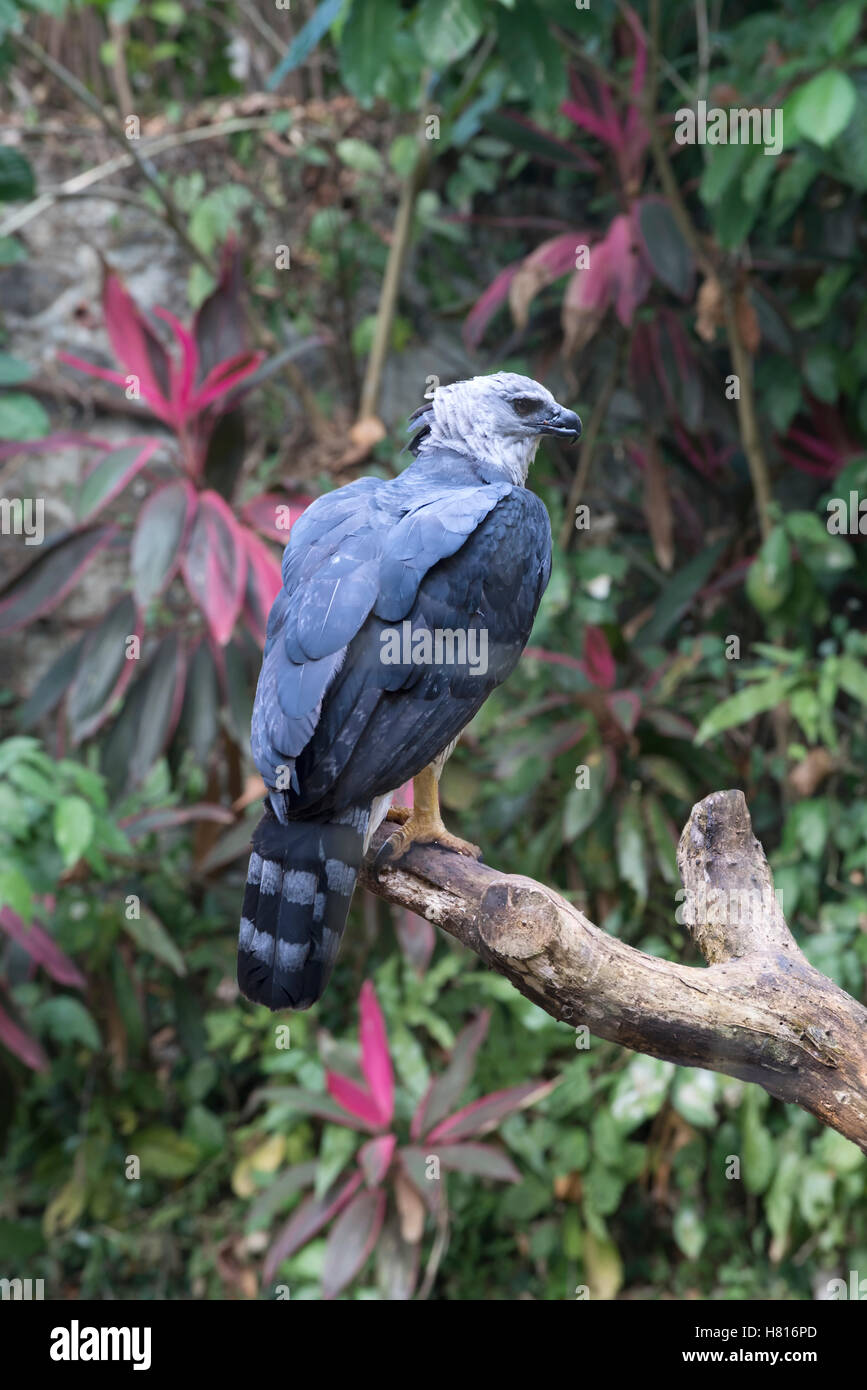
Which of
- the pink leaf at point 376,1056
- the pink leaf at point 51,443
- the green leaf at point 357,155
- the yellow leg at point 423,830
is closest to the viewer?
the yellow leg at point 423,830

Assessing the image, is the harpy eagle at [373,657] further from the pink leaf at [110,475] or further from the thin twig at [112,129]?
the thin twig at [112,129]

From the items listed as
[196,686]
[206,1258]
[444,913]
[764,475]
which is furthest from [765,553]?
[206,1258]

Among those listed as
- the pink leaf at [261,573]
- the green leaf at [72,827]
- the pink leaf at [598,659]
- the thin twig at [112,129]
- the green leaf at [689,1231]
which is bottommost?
the green leaf at [689,1231]

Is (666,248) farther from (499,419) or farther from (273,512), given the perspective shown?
(499,419)

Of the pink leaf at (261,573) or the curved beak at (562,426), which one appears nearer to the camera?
the curved beak at (562,426)

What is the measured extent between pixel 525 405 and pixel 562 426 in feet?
0.19

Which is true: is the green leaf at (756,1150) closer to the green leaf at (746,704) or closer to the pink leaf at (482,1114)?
the pink leaf at (482,1114)

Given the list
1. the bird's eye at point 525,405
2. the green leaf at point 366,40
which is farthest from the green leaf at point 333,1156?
the green leaf at point 366,40

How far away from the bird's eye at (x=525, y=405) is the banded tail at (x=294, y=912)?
67 centimetres

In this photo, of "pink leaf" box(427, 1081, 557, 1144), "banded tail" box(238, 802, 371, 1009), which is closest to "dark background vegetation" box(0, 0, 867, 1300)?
"pink leaf" box(427, 1081, 557, 1144)

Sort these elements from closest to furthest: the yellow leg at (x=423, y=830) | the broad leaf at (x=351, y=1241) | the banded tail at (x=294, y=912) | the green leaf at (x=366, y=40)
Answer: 1. the banded tail at (x=294, y=912)
2. the yellow leg at (x=423, y=830)
3. the green leaf at (x=366, y=40)
4. the broad leaf at (x=351, y=1241)

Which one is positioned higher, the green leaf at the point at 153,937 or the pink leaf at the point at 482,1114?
the green leaf at the point at 153,937

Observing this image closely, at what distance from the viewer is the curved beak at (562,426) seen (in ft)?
5.69

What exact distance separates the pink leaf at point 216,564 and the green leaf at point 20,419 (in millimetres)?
376
